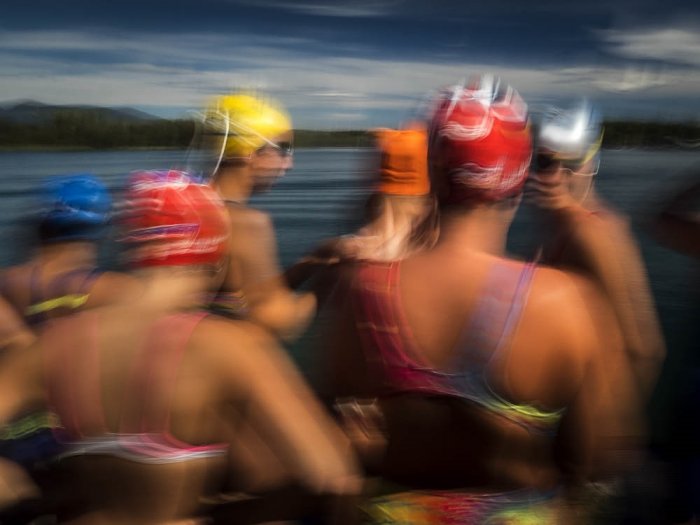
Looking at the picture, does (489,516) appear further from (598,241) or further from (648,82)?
(648,82)

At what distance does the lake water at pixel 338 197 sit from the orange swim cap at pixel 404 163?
0.09m

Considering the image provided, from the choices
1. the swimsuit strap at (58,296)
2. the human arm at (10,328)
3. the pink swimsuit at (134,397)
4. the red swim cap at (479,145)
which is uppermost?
the red swim cap at (479,145)

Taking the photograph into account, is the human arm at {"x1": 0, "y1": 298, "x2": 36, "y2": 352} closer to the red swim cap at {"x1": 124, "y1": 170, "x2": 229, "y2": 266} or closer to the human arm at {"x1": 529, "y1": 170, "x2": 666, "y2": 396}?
the red swim cap at {"x1": 124, "y1": 170, "x2": 229, "y2": 266}

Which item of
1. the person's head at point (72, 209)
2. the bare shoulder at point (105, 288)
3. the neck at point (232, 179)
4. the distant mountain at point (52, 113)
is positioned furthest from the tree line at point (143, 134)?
the bare shoulder at point (105, 288)

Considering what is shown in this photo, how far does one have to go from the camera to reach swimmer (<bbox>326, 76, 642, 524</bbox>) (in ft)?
3.95

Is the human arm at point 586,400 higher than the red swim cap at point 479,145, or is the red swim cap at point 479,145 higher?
the red swim cap at point 479,145

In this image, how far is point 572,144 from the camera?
2.05 metres

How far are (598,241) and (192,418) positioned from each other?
1.29 metres

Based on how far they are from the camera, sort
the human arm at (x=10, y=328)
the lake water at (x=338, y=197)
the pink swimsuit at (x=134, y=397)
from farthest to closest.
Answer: the lake water at (x=338, y=197), the human arm at (x=10, y=328), the pink swimsuit at (x=134, y=397)

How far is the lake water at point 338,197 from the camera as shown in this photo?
2.37 metres

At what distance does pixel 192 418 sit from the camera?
1.21 meters

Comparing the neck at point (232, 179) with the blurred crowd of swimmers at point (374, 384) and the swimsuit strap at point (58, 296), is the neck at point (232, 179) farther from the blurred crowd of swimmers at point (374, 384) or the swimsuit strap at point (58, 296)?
the blurred crowd of swimmers at point (374, 384)

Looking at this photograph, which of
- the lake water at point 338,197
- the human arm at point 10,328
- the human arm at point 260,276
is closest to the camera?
the human arm at point 10,328

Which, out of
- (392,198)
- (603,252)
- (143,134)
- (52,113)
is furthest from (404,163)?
(52,113)
